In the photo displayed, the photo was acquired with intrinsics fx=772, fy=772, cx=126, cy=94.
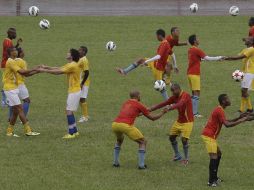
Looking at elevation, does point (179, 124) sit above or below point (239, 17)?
below

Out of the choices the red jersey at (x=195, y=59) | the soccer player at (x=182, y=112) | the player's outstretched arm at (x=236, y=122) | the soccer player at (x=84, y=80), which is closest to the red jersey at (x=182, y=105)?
the soccer player at (x=182, y=112)

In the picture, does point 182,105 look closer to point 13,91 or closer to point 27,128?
point 27,128

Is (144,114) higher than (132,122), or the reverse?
(144,114)

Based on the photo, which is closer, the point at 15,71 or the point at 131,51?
the point at 15,71

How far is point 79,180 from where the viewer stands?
60.2 ft

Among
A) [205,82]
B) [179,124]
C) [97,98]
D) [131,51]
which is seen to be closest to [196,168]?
[179,124]

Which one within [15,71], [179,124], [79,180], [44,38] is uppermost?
[44,38]

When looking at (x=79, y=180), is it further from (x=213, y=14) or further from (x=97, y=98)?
(x=213, y=14)

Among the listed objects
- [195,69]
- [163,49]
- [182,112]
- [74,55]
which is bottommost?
[182,112]

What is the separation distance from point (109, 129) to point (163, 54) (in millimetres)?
4252

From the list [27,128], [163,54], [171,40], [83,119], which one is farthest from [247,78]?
[27,128]

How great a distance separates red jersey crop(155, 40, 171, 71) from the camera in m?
26.9

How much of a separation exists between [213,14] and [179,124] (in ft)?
111

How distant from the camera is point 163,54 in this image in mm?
27016
